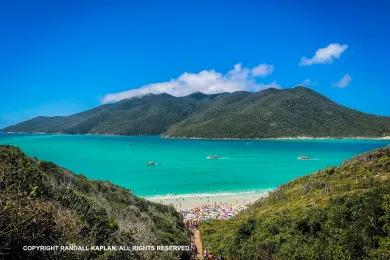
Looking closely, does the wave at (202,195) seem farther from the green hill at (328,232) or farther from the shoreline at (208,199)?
the green hill at (328,232)

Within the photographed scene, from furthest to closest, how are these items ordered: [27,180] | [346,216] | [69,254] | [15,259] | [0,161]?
[346,216] → [0,161] → [27,180] → [69,254] → [15,259]

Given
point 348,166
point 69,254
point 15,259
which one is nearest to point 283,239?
point 69,254

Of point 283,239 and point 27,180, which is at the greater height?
point 27,180

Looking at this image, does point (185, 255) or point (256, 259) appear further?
Answer: point (185, 255)

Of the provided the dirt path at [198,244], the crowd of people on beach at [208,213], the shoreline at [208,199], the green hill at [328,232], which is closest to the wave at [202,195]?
→ the shoreline at [208,199]

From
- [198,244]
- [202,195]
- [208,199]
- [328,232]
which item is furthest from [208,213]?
[328,232]

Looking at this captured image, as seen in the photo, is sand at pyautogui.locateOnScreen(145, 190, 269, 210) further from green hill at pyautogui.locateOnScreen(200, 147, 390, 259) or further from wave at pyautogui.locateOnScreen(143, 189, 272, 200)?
green hill at pyautogui.locateOnScreen(200, 147, 390, 259)

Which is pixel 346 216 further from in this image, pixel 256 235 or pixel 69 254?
pixel 69 254

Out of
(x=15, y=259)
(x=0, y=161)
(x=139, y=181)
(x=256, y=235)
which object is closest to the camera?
(x=15, y=259)
